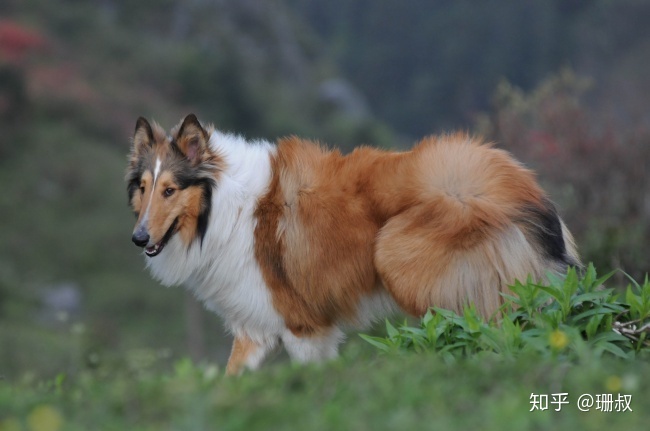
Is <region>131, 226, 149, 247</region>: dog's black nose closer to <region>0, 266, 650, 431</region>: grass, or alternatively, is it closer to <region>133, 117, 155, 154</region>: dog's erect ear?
<region>133, 117, 155, 154</region>: dog's erect ear

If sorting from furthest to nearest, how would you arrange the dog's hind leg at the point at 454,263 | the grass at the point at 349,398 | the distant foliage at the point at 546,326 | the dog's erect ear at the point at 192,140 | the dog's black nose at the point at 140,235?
the dog's erect ear at the point at 192,140 → the dog's black nose at the point at 140,235 → the dog's hind leg at the point at 454,263 → the distant foliage at the point at 546,326 → the grass at the point at 349,398

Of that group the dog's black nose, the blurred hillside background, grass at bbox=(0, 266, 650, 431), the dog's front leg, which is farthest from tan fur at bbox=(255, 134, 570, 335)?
the blurred hillside background

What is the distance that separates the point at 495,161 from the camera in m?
5.84

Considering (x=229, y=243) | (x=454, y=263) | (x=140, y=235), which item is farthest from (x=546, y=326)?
(x=140, y=235)

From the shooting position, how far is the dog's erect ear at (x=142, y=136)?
251 inches

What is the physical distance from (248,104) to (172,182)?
23.2 metres

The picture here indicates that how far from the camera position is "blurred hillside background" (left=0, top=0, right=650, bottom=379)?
13016 millimetres

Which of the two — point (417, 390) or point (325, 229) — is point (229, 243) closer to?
point (325, 229)

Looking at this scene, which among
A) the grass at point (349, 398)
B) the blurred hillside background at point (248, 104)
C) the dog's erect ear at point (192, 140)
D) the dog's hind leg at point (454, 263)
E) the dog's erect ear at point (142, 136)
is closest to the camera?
the grass at point (349, 398)

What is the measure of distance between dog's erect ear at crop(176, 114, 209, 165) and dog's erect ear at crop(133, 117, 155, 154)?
23cm

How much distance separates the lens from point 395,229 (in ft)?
18.9

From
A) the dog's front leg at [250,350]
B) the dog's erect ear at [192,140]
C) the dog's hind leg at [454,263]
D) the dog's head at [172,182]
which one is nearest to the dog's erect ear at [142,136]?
the dog's head at [172,182]

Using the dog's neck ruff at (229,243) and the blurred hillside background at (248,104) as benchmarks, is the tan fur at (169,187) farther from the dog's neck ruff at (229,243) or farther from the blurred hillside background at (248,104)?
the blurred hillside background at (248,104)

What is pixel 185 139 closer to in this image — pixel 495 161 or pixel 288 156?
pixel 288 156
